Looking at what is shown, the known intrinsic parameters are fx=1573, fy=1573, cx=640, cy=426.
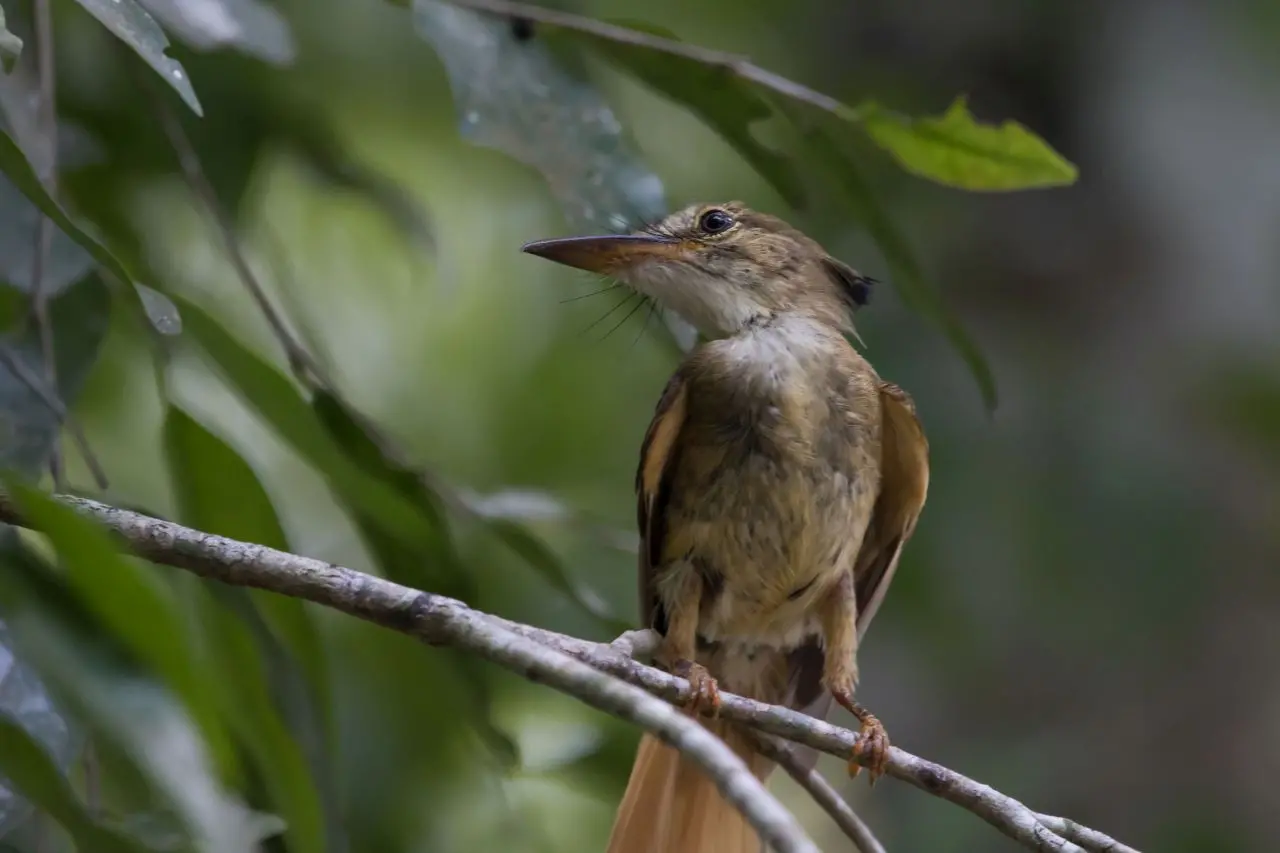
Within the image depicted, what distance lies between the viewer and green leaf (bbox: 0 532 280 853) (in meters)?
1.56

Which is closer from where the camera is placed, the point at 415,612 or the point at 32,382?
the point at 415,612

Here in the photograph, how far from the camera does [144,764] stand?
157cm

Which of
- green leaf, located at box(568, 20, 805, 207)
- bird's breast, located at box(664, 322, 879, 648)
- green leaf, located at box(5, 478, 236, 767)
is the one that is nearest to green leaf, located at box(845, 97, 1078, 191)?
green leaf, located at box(568, 20, 805, 207)

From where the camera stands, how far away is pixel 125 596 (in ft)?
4.54

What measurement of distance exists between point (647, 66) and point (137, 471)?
237 centimetres

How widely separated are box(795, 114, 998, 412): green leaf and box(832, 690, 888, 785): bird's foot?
2.01ft

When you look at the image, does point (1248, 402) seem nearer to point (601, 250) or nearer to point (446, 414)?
point (601, 250)

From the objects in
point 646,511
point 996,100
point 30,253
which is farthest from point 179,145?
point 996,100

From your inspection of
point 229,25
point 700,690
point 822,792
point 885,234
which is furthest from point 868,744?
point 229,25

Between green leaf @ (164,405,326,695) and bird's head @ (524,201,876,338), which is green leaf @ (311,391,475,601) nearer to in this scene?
green leaf @ (164,405,326,695)

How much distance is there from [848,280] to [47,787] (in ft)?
8.24

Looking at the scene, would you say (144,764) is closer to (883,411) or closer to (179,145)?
(179,145)

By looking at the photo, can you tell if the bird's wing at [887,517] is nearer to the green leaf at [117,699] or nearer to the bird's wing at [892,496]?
the bird's wing at [892,496]

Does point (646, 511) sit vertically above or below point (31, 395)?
below
